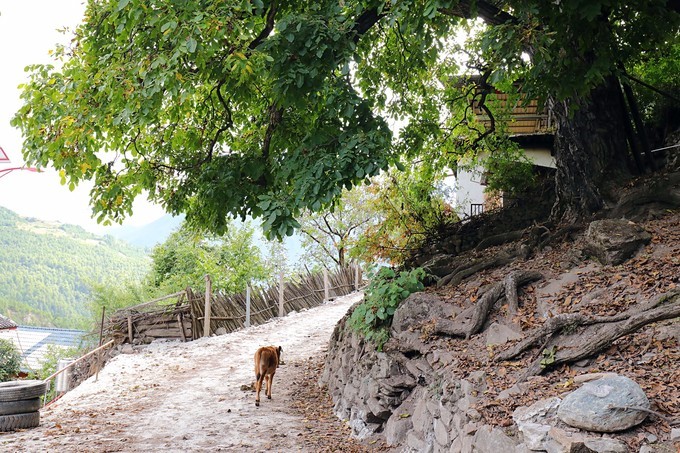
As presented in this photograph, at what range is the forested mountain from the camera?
180 feet

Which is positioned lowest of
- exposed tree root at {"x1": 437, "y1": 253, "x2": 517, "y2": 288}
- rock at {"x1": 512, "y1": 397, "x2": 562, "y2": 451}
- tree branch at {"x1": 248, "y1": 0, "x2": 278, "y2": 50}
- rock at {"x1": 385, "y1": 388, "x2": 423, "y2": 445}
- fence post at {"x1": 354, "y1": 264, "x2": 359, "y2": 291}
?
rock at {"x1": 385, "y1": 388, "x2": 423, "y2": 445}

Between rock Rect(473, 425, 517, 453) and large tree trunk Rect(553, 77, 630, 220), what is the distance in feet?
16.6

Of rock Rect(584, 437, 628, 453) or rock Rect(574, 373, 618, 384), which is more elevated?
rock Rect(574, 373, 618, 384)

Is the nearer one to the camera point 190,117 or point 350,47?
point 350,47

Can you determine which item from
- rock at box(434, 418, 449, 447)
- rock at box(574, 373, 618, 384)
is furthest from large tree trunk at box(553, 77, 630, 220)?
rock at box(574, 373, 618, 384)

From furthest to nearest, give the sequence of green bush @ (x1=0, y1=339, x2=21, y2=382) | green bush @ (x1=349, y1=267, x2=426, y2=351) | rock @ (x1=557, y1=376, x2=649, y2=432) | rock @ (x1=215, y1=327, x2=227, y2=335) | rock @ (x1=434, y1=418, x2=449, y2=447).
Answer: green bush @ (x1=0, y1=339, x2=21, y2=382) → rock @ (x1=215, y1=327, x2=227, y2=335) → green bush @ (x1=349, y1=267, x2=426, y2=351) → rock @ (x1=434, y1=418, x2=449, y2=447) → rock @ (x1=557, y1=376, x2=649, y2=432)

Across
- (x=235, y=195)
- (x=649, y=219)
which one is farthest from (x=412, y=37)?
(x=649, y=219)

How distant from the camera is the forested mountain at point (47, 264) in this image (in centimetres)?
5494

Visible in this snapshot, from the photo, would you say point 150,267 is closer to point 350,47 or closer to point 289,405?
point 289,405

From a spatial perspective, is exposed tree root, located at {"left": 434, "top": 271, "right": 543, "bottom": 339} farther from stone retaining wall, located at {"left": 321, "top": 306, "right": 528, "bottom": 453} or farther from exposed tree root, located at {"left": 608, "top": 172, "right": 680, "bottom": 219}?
exposed tree root, located at {"left": 608, "top": 172, "right": 680, "bottom": 219}

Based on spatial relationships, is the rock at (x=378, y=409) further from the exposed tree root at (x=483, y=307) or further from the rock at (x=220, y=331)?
the rock at (x=220, y=331)

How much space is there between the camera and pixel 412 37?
1109 cm

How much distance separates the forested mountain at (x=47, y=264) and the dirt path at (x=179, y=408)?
36.4 meters

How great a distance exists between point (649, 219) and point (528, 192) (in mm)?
4137
